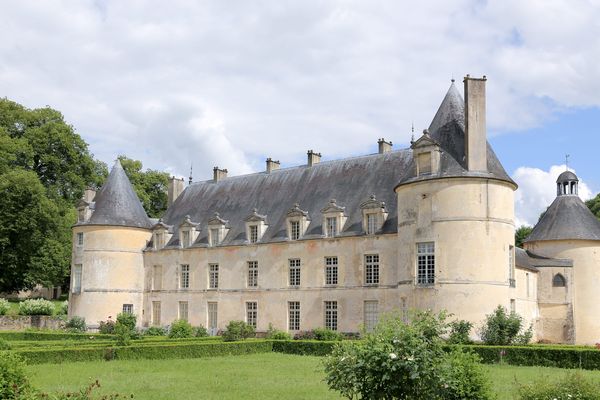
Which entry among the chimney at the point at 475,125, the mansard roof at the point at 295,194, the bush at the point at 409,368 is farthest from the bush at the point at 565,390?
the mansard roof at the point at 295,194

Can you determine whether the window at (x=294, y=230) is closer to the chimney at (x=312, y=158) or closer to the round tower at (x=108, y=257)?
the chimney at (x=312, y=158)

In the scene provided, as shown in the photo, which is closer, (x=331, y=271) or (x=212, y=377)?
(x=212, y=377)

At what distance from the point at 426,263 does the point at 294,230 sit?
25.4 feet

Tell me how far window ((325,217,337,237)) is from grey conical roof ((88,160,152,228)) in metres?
11.4

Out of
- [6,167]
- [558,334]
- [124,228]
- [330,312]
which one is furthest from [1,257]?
[558,334]

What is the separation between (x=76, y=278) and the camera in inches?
1382

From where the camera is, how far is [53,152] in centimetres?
4538

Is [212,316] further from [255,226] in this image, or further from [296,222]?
[296,222]

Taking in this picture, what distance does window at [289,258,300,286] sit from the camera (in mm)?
29828

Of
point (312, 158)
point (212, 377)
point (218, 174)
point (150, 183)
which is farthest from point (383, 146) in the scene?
point (150, 183)

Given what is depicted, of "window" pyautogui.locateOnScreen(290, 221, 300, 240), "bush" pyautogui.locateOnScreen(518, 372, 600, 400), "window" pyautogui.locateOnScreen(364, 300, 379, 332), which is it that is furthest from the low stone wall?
"bush" pyautogui.locateOnScreen(518, 372, 600, 400)

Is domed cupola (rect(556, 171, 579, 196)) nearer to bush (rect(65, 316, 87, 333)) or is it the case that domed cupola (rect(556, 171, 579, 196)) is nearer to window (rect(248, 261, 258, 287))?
window (rect(248, 261, 258, 287))

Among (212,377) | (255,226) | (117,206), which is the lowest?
(212,377)

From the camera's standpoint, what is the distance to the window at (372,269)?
27266mm
